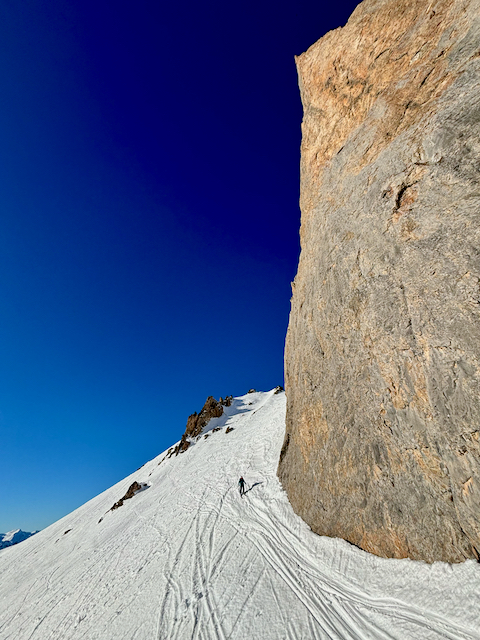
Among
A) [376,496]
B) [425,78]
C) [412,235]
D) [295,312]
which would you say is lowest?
[376,496]

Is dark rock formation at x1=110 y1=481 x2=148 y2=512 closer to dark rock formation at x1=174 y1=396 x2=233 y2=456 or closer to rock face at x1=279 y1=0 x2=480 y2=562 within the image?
dark rock formation at x1=174 y1=396 x2=233 y2=456

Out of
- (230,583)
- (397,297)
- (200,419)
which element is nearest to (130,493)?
(200,419)

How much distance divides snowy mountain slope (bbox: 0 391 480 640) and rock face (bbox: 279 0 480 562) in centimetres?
97

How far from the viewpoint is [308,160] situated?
18.6 meters

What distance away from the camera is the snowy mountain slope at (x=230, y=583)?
7738 mm

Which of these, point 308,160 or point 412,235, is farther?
point 308,160

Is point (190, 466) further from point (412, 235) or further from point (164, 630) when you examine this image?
point (412, 235)

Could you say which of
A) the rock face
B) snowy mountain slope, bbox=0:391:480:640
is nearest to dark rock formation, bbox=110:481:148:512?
snowy mountain slope, bbox=0:391:480:640

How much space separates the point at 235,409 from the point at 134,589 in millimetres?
44239

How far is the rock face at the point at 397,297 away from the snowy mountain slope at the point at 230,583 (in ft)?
3.17

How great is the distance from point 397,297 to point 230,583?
42.1 ft

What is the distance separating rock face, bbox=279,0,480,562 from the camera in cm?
800

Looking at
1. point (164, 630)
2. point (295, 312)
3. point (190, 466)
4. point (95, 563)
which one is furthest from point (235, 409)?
point (164, 630)

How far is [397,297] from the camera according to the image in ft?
32.1
